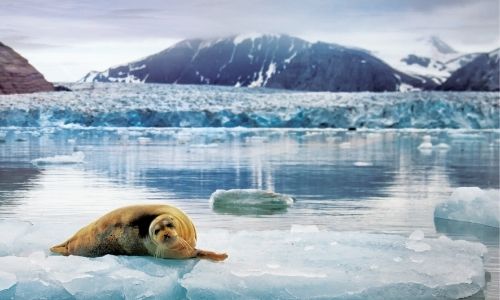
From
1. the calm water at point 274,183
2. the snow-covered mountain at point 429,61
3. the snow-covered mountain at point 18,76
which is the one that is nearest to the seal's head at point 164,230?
the calm water at point 274,183

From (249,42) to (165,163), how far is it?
107 meters

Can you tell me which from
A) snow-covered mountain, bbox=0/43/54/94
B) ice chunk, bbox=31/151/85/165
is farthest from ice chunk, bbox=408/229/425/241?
snow-covered mountain, bbox=0/43/54/94

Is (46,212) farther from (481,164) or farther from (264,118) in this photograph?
(264,118)

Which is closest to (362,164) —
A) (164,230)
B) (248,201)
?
(248,201)

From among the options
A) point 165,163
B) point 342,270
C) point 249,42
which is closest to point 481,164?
point 165,163

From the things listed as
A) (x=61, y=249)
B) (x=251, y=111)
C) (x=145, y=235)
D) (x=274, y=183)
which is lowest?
(x=274, y=183)

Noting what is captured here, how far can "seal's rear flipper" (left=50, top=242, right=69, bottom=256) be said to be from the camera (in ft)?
12.3

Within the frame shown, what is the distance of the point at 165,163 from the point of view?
11117 mm

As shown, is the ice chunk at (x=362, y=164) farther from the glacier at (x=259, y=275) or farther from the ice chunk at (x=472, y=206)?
the glacier at (x=259, y=275)

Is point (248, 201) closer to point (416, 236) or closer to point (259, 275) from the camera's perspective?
point (416, 236)

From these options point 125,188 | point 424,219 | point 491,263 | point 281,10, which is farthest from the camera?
point 281,10

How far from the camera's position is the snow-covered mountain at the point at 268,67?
95.9m

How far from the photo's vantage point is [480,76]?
47.9m

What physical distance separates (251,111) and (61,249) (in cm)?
2117
